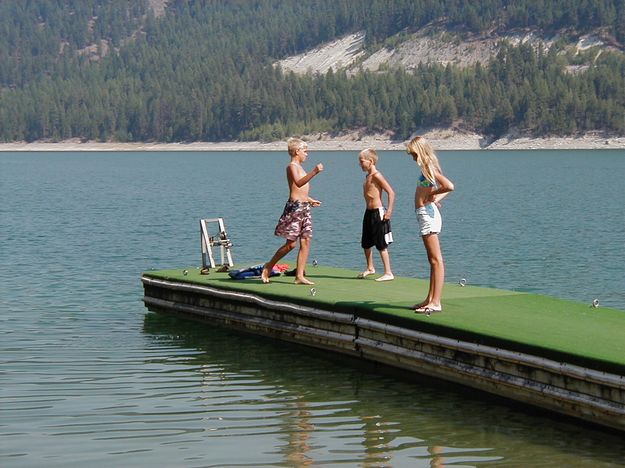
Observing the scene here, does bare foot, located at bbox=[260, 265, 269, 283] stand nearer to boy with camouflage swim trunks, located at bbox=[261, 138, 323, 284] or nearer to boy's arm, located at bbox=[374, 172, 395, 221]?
boy with camouflage swim trunks, located at bbox=[261, 138, 323, 284]

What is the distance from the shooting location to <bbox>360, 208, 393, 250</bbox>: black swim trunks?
1853 cm

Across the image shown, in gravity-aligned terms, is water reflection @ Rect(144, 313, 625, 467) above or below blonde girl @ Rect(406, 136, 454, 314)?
below

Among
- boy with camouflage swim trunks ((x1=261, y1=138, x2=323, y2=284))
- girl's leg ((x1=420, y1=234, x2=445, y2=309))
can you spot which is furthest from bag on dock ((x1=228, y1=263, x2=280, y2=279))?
girl's leg ((x1=420, y1=234, x2=445, y2=309))

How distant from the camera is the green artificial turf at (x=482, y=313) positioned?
12.8 meters

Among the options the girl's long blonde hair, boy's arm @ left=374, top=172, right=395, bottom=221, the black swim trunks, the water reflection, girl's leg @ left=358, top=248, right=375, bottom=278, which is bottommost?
the water reflection

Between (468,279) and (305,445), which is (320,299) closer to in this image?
(305,445)

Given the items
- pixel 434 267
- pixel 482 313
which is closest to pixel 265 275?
pixel 434 267

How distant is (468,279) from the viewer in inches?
1070

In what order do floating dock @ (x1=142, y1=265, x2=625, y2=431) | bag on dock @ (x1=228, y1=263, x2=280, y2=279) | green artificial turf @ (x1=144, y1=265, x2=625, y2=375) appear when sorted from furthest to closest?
bag on dock @ (x1=228, y1=263, x2=280, y2=279), green artificial turf @ (x1=144, y1=265, x2=625, y2=375), floating dock @ (x1=142, y1=265, x2=625, y2=431)

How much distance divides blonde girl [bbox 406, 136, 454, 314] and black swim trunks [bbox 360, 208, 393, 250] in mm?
3378

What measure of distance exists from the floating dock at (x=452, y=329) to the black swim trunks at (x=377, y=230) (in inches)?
24.4

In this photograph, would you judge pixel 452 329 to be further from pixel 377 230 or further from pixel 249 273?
pixel 249 273

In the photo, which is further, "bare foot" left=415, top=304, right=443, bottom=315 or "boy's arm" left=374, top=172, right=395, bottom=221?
"boy's arm" left=374, top=172, right=395, bottom=221

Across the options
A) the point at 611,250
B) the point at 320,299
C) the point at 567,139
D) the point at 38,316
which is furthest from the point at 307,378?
the point at 567,139
